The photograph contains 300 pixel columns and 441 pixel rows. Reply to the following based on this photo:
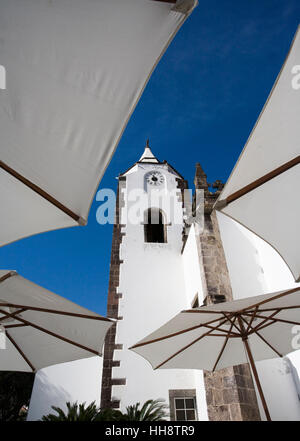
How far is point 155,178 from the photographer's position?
13.5 m

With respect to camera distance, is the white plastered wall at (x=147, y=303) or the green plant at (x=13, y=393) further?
the green plant at (x=13, y=393)

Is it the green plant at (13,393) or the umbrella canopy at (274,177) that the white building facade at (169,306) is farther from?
the green plant at (13,393)

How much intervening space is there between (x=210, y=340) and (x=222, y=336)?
0.19 m

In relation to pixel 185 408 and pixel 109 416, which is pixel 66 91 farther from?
pixel 185 408

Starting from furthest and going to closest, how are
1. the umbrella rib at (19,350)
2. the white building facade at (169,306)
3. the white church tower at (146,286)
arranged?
the white church tower at (146,286), the white building facade at (169,306), the umbrella rib at (19,350)

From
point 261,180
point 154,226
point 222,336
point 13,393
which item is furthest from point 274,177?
point 13,393

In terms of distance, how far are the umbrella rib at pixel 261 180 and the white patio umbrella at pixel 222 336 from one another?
1.20 metres

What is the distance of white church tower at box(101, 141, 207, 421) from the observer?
7.07 metres

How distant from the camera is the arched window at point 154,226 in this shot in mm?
11453

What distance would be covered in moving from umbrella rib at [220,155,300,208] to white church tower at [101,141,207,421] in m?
5.89

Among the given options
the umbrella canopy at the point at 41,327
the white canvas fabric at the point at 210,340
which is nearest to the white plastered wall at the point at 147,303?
the white canvas fabric at the point at 210,340

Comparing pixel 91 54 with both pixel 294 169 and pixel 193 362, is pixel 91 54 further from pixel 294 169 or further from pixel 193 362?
pixel 193 362

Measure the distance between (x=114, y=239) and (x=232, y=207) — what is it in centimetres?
815
